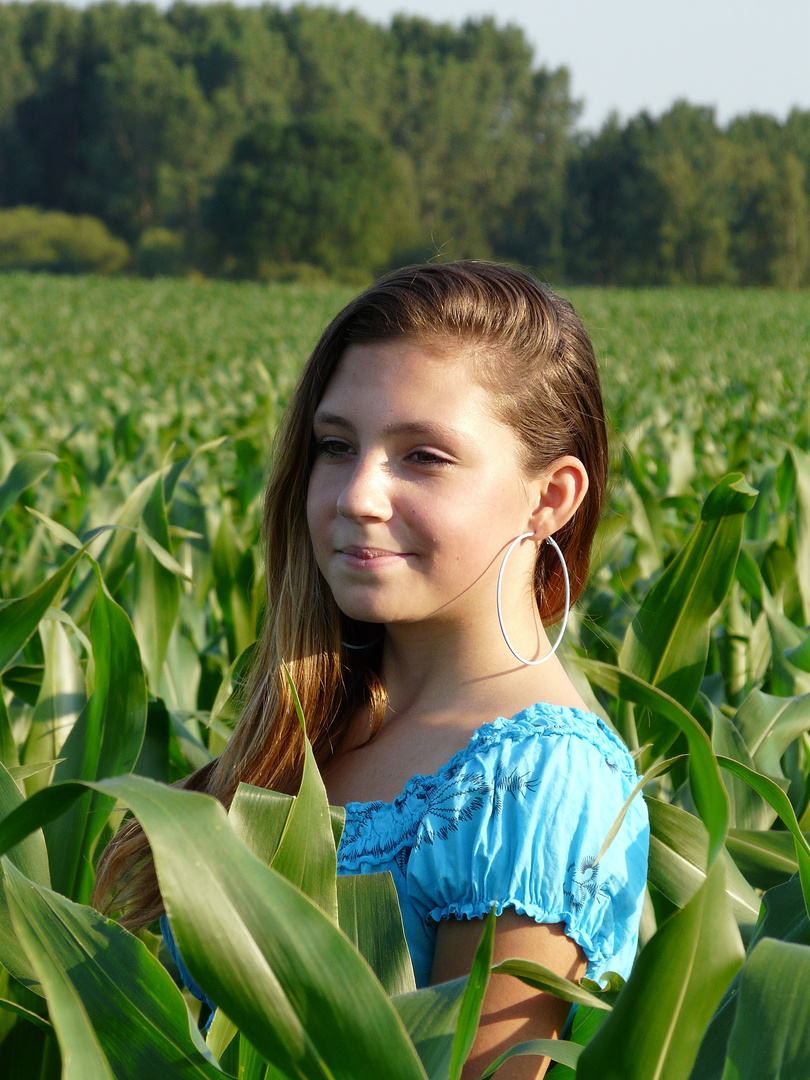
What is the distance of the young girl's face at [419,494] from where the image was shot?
0.97 meters

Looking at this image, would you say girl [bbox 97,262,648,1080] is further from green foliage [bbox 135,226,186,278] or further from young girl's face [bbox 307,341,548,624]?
green foliage [bbox 135,226,186,278]

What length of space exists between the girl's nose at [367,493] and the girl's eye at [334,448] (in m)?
0.08

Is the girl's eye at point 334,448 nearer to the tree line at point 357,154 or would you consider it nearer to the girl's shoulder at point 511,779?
the girl's shoulder at point 511,779

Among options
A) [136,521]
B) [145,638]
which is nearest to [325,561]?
[145,638]

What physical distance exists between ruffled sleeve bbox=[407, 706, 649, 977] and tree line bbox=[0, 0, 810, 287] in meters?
41.4

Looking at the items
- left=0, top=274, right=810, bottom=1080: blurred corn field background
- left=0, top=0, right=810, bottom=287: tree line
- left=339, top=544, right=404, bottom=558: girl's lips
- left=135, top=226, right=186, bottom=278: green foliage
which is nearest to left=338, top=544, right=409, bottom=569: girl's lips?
left=339, top=544, right=404, bottom=558: girl's lips

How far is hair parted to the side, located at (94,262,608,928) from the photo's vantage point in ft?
3.41

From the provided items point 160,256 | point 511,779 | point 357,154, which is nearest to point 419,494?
point 511,779

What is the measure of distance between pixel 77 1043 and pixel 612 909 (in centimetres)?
42

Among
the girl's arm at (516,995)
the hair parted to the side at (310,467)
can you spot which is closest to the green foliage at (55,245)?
the hair parted to the side at (310,467)

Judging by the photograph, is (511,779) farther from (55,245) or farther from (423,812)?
(55,245)

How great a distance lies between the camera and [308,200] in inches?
1889

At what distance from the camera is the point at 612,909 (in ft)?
2.73

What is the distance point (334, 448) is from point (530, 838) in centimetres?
44
